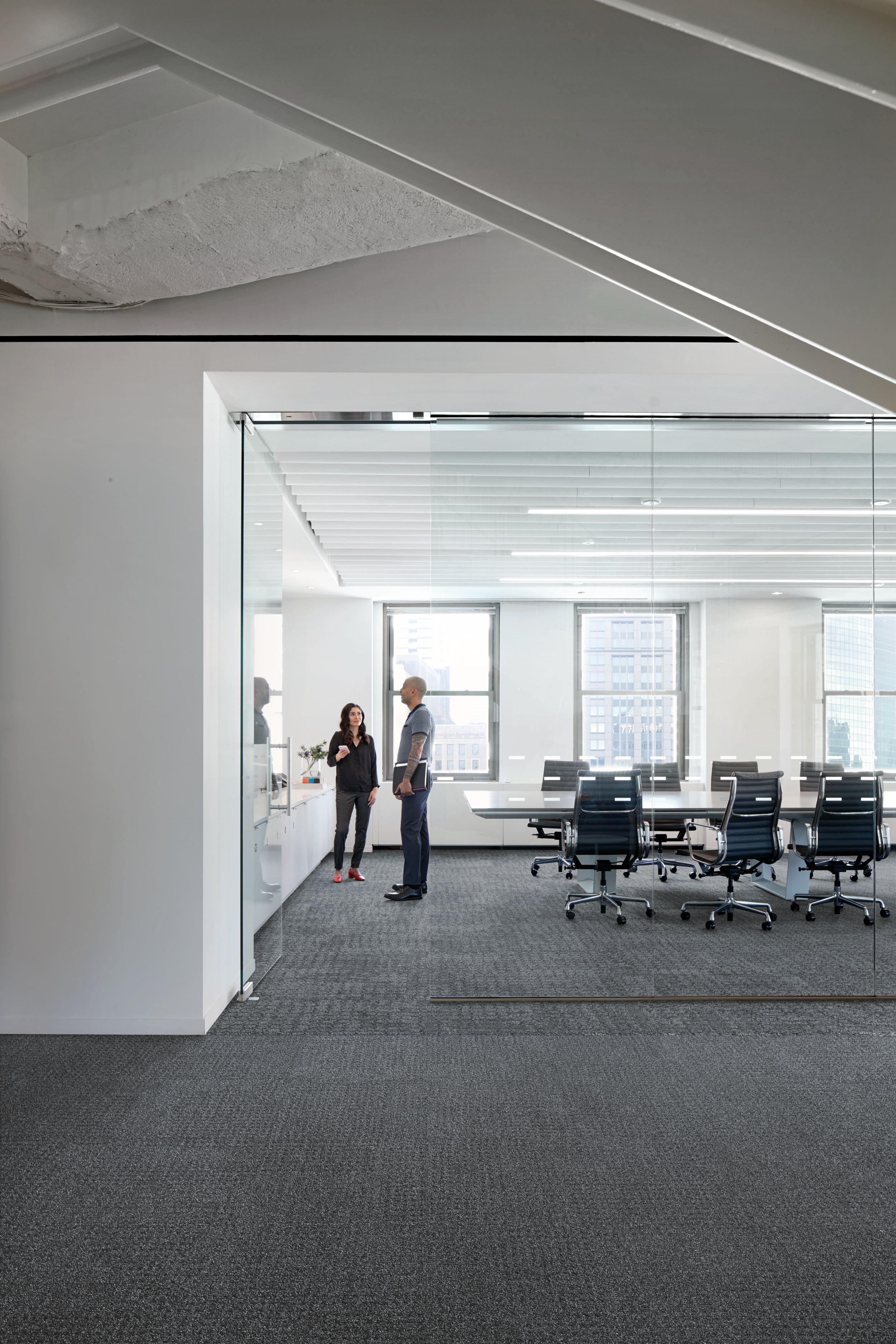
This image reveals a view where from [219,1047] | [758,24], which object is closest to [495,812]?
[219,1047]

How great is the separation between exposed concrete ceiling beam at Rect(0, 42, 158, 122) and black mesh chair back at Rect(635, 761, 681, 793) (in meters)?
3.72

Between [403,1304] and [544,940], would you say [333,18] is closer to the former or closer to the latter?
[403,1304]

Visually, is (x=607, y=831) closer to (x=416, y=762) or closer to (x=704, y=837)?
(x=704, y=837)

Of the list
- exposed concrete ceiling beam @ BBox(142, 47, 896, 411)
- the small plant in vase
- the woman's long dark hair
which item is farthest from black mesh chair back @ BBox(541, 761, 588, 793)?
the small plant in vase

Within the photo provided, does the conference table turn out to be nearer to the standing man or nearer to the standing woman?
the standing man

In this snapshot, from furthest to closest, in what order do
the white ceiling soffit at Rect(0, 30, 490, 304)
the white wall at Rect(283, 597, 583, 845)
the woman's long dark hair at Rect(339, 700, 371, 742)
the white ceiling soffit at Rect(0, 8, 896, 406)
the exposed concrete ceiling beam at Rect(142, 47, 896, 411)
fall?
the woman's long dark hair at Rect(339, 700, 371, 742)
the white wall at Rect(283, 597, 583, 845)
the white ceiling soffit at Rect(0, 30, 490, 304)
the exposed concrete ceiling beam at Rect(142, 47, 896, 411)
the white ceiling soffit at Rect(0, 8, 896, 406)

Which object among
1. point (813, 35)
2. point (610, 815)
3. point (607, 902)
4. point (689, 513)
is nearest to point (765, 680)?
point (689, 513)

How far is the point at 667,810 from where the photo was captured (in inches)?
186

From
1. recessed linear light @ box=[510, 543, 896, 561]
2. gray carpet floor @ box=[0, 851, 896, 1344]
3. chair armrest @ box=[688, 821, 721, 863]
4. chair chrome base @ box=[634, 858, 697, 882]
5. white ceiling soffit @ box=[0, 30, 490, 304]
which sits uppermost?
white ceiling soffit @ box=[0, 30, 490, 304]

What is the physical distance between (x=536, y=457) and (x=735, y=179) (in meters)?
3.29

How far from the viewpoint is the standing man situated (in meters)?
4.75

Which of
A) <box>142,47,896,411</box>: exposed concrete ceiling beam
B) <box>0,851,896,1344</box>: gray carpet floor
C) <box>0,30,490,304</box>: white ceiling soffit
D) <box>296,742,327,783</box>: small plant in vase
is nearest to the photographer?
<box>142,47,896,411</box>: exposed concrete ceiling beam

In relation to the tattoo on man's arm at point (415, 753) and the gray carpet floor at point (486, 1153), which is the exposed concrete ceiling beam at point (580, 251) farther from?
the tattoo on man's arm at point (415, 753)

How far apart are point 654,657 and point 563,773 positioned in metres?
0.81
